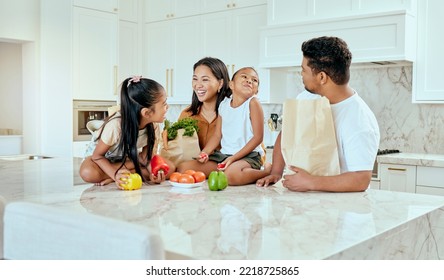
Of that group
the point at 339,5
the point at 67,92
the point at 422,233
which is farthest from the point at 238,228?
the point at 67,92

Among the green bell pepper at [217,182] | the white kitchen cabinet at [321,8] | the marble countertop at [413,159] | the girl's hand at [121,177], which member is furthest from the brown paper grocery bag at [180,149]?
the white kitchen cabinet at [321,8]

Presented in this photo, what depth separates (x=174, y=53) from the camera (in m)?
5.76

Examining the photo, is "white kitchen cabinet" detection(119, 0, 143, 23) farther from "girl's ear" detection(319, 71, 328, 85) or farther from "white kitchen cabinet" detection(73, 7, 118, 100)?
"girl's ear" detection(319, 71, 328, 85)

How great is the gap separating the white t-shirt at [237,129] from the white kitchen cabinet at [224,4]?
2564mm

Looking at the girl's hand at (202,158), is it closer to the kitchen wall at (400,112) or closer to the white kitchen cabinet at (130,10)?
the kitchen wall at (400,112)

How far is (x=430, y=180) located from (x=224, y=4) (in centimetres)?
259

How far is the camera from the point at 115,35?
18.3 ft

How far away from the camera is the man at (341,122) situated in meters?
2.01

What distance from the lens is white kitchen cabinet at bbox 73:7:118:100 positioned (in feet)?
17.3

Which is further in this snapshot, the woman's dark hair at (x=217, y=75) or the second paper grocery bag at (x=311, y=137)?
the woman's dark hair at (x=217, y=75)

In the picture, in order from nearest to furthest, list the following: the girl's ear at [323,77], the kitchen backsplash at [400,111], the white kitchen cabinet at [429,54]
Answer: the girl's ear at [323,77], the white kitchen cabinet at [429,54], the kitchen backsplash at [400,111]

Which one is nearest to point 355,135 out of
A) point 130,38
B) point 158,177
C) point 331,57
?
point 331,57
